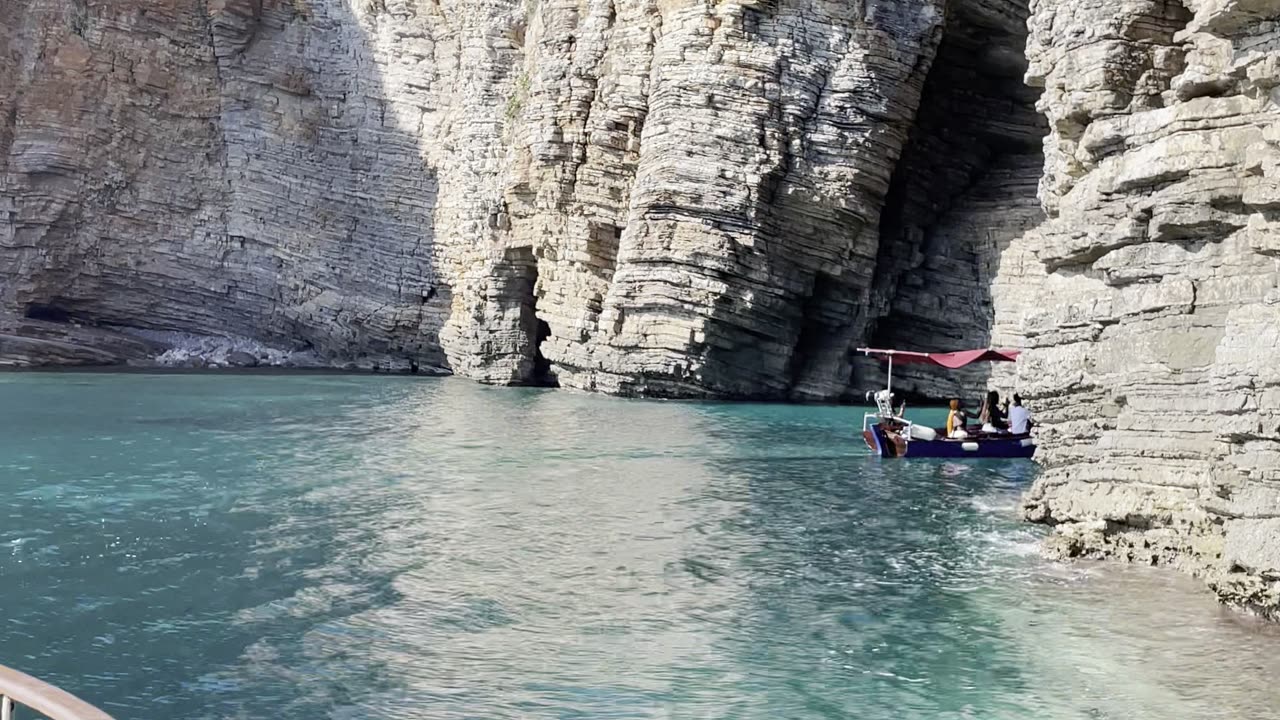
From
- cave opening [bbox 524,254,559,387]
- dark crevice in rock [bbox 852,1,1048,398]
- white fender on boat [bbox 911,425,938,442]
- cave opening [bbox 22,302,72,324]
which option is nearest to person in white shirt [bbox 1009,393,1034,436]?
white fender on boat [bbox 911,425,938,442]

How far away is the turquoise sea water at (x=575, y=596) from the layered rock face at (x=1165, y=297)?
69 centimetres

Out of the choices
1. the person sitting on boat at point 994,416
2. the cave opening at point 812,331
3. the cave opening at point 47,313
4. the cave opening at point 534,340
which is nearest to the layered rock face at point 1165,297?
the person sitting on boat at point 994,416

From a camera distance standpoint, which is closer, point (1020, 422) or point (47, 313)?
point (1020, 422)

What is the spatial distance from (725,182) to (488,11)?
51.0ft

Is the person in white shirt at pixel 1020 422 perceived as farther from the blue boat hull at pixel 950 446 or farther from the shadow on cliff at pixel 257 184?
the shadow on cliff at pixel 257 184

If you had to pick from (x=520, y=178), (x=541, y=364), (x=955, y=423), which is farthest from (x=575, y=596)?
(x=541, y=364)

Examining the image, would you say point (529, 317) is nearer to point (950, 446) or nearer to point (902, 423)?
point (902, 423)

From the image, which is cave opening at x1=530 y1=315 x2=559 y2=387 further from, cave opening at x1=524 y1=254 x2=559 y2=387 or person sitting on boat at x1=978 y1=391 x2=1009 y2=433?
person sitting on boat at x1=978 y1=391 x2=1009 y2=433

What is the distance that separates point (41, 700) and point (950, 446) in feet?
64.0

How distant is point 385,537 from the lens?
42.8 feet

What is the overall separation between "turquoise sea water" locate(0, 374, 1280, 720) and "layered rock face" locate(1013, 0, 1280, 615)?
69 cm

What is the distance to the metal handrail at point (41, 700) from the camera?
2727 mm

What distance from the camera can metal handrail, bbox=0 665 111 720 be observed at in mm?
2727

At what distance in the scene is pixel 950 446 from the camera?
2109 cm
